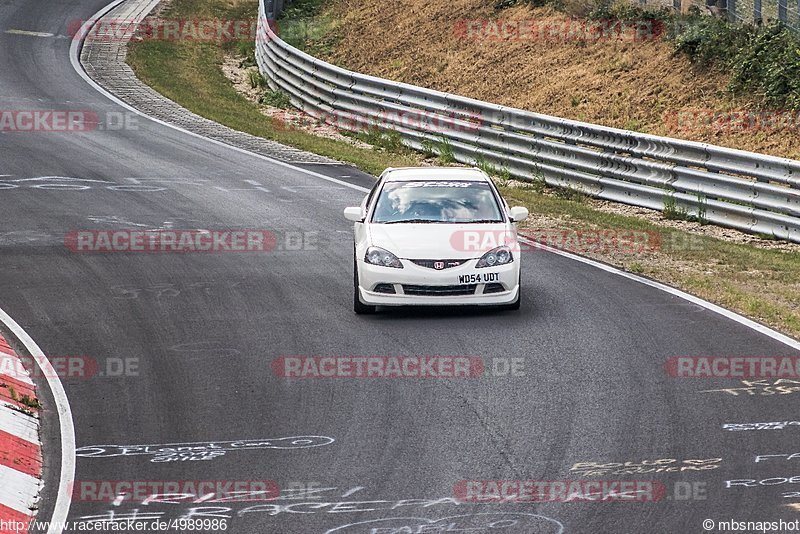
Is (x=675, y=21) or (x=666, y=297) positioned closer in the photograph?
Result: (x=666, y=297)

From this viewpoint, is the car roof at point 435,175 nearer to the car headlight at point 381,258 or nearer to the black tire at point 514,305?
the car headlight at point 381,258

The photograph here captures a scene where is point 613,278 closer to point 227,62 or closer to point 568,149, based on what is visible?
point 568,149

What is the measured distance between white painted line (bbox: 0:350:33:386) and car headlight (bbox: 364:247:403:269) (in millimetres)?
3753

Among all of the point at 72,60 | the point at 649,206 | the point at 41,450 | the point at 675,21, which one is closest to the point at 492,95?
the point at 675,21

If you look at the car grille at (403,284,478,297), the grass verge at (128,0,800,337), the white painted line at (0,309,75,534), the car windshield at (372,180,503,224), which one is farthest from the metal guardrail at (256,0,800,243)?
the white painted line at (0,309,75,534)

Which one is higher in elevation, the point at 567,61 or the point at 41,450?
the point at 567,61

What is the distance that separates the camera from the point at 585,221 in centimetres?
1822

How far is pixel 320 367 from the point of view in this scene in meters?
11.1

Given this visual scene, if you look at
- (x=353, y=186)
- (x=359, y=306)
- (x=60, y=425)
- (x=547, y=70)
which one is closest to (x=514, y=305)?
(x=359, y=306)

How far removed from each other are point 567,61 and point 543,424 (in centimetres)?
1820

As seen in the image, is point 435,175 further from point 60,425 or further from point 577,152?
→ point 577,152

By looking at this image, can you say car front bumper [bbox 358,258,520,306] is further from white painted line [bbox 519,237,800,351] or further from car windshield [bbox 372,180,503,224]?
white painted line [bbox 519,237,800,351]

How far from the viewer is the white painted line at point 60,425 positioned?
26.4 feet

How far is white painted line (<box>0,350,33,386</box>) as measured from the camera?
10.9 meters
